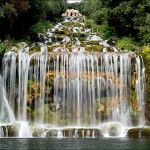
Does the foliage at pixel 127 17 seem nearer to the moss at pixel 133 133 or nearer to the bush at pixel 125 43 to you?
the bush at pixel 125 43

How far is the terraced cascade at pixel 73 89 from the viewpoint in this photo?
101ft

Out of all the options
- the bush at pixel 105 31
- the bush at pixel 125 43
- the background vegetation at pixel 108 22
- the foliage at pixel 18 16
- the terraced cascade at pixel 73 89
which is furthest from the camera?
the bush at pixel 105 31

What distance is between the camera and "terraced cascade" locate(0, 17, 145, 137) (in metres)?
30.7

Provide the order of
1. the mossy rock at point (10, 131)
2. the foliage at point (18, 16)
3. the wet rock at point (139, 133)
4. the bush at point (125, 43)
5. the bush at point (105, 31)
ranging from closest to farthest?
the mossy rock at point (10, 131) < the wet rock at point (139, 133) < the foliage at point (18, 16) < the bush at point (125, 43) < the bush at point (105, 31)

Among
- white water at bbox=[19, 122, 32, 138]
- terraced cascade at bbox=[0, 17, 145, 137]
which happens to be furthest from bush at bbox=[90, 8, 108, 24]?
white water at bbox=[19, 122, 32, 138]

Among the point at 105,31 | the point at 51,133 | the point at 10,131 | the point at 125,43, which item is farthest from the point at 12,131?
the point at 105,31

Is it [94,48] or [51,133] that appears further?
[94,48]

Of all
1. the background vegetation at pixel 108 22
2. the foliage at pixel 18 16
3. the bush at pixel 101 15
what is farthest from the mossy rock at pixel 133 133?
the bush at pixel 101 15

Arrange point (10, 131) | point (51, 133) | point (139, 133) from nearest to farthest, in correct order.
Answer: point (10, 131) < point (51, 133) < point (139, 133)

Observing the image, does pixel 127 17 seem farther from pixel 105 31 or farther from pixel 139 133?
pixel 139 133

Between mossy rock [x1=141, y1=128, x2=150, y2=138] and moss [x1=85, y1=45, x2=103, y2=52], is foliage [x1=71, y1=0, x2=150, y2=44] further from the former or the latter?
mossy rock [x1=141, y1=128, x2=150, y2=138]

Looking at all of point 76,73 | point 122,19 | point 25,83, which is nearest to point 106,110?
point 76,73

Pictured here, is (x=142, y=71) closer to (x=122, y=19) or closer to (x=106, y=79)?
(x=106, y=79)

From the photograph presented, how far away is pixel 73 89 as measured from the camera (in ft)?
103
